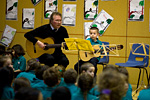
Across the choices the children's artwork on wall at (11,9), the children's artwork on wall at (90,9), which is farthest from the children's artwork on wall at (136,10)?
the children's artwork on wall at (11,9)

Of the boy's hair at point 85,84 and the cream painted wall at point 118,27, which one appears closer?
the boy's hair at point 85,84

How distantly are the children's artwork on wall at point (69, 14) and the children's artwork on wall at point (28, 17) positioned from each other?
2.99 feet

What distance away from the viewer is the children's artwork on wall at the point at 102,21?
632cm

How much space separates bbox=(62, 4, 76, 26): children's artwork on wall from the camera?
21.3 ft

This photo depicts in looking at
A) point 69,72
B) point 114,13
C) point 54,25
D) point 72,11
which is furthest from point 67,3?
point 69,72

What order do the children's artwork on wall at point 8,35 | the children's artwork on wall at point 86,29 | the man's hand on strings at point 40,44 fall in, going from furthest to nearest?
1. the children's artwork on wall at point 8,35
2. the children's artwork on wall at point 86,29
3. the man's hand on strings at point 40,44

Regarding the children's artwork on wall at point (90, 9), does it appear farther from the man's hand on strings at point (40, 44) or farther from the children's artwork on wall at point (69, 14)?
the man's hand on strings at point (40, 44)

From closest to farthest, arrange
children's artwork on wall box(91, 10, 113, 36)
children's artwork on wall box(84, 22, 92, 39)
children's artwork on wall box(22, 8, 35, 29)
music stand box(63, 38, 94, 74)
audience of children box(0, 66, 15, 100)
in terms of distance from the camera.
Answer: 1. audience of children box(0, 66, 15, 100)
2. music stand box(63, 38, 94, 74)
3. children's artwork on wall box(91, 10, 113, 36)
4. children's artwork on wall box(84, 22, 92, 39)
5. children's artwork on wall box(22, 8, 35, 29)

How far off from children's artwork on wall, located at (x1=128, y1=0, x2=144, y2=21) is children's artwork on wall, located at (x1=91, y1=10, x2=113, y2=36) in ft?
1.75

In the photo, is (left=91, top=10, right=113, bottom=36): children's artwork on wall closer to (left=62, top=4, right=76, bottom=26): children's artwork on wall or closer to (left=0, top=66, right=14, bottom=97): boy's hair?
(left=62, top=4, right=76, bottom=26): children's artwork on wall

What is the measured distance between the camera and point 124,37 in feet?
20.5

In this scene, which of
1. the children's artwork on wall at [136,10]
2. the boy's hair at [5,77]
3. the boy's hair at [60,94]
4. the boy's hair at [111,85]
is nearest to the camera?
the boy's hair at [111,85]

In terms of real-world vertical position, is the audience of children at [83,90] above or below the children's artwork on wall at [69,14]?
below

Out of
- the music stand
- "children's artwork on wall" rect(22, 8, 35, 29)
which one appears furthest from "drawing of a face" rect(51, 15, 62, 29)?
"children's artwork on wall" rect(22, 8, 35, 29)
